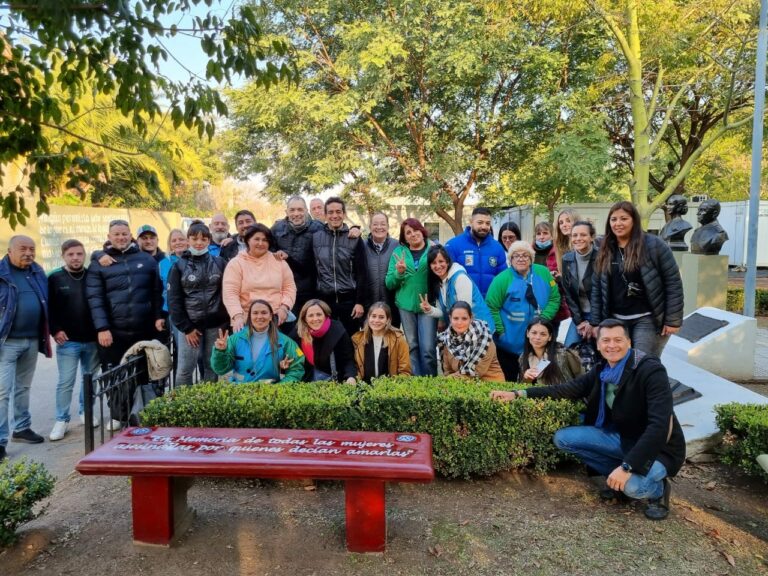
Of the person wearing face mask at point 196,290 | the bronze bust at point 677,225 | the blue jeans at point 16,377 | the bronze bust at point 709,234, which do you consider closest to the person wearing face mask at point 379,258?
the person wearing face mask at point 196,290

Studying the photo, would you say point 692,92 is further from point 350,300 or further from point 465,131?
point 350,300

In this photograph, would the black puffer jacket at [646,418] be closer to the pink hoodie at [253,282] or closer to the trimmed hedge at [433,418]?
the trimmed hedge at [433,418]

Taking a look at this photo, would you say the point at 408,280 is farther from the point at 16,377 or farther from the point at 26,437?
the point at 26,437

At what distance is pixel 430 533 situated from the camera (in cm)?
323

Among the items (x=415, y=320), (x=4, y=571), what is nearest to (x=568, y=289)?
(x=415, y=320)

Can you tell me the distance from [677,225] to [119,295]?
9032 mm

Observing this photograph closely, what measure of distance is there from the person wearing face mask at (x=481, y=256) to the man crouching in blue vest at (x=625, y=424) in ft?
5.98

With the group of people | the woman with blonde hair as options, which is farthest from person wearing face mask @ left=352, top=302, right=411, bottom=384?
the woman with blonde hair

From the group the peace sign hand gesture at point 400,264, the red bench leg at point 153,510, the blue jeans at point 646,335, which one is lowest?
the red bench leg at point 153,510

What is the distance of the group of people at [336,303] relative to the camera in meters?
4.41

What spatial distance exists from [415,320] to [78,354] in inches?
128

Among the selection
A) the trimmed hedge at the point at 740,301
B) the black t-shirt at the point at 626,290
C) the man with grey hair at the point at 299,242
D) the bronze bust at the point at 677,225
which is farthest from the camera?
the trimmed hedge at the point at 740,301

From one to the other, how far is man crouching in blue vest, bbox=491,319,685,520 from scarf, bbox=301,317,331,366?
1603mm

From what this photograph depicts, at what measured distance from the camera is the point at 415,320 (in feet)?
17.5
